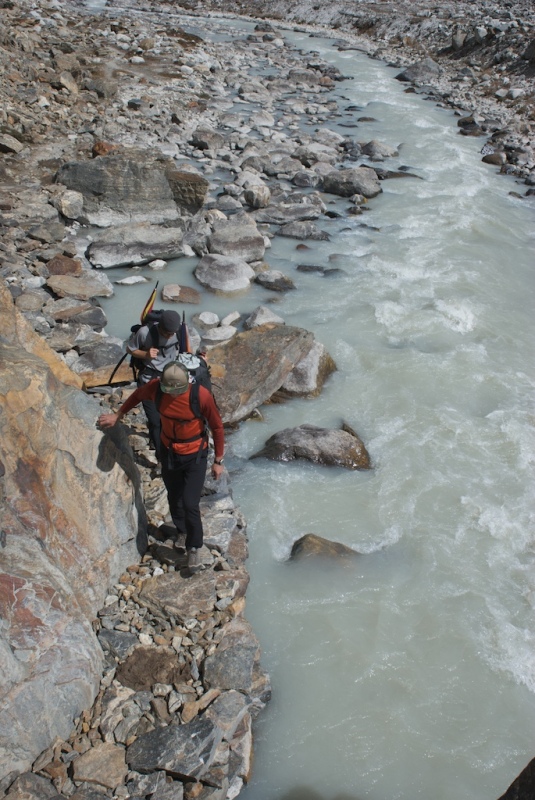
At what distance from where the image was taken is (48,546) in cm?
459

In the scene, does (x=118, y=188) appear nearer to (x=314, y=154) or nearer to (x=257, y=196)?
(x=257, y=196)

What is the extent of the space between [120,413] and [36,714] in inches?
89.8

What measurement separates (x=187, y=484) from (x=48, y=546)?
1344 millimetres

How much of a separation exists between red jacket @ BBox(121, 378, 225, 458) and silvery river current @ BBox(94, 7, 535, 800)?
199cm

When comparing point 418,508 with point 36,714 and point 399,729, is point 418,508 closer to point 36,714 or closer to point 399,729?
point 399,729

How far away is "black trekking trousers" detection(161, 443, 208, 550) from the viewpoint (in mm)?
5480

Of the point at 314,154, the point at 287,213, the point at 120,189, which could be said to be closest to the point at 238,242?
the point at 120,189

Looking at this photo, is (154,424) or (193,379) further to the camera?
(154,424)

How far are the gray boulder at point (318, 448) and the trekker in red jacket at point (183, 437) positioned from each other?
2508mm

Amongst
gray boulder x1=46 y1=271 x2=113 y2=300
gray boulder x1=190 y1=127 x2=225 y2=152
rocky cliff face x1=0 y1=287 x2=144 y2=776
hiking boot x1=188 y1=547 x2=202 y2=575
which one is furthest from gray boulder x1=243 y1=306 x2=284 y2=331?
gray boulder x1=190 y1=127 x2=225 y2=152

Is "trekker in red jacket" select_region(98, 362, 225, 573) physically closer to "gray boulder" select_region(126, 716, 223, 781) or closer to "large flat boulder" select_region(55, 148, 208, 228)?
"gray boulder" select_region(126, 716, 223, 781)

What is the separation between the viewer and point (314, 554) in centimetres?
683

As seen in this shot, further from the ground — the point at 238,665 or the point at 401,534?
the point at 238,665

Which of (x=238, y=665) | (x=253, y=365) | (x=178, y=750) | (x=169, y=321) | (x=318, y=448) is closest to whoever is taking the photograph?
(x=178, y=750)
